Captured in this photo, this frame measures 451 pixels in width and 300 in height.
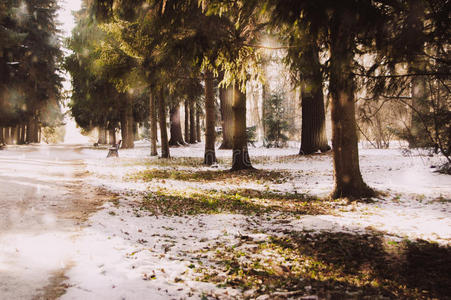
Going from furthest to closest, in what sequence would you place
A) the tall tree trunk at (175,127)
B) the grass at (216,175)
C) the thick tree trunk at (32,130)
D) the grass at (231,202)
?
the thick tree trunk at (32,130), the tall tree trunk at (175,127), the grass at (216,175), the grass at (231,202)

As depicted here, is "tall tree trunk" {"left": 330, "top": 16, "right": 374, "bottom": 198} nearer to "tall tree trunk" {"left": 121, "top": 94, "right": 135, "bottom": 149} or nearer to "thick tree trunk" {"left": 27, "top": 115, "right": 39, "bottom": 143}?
"tall tree trunk" {"left": 121, "top": 94, "right": 135, "bottom": 149}

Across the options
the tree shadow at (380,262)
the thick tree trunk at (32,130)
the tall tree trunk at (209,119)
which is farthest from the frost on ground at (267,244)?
the thick tree trunk at (32,130)

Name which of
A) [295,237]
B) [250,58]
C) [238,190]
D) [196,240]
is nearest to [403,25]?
[295,237]

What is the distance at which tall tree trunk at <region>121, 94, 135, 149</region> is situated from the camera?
21625 millimetres

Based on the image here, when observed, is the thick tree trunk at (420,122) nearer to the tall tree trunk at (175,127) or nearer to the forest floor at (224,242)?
A: the forest floor at (224,242)

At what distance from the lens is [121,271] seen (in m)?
3.19

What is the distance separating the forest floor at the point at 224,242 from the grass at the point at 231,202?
0.13ft

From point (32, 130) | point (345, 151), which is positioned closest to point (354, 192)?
point (345, 151)

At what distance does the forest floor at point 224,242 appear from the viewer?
2.96 m

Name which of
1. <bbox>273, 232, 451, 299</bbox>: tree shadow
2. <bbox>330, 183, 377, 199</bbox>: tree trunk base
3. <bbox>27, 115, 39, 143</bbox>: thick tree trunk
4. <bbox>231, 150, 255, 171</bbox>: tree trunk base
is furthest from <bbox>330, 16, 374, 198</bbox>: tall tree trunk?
<bbox>27, 115, 39, 143</bbox>: thick tree trunk

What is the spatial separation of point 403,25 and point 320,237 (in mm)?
3042

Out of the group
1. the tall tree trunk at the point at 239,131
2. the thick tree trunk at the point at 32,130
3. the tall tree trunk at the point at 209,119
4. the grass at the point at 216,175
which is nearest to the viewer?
the grass at the point at 216,175

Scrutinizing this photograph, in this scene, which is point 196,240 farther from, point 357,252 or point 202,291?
point 357,252

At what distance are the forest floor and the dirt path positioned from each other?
0.02 meters
